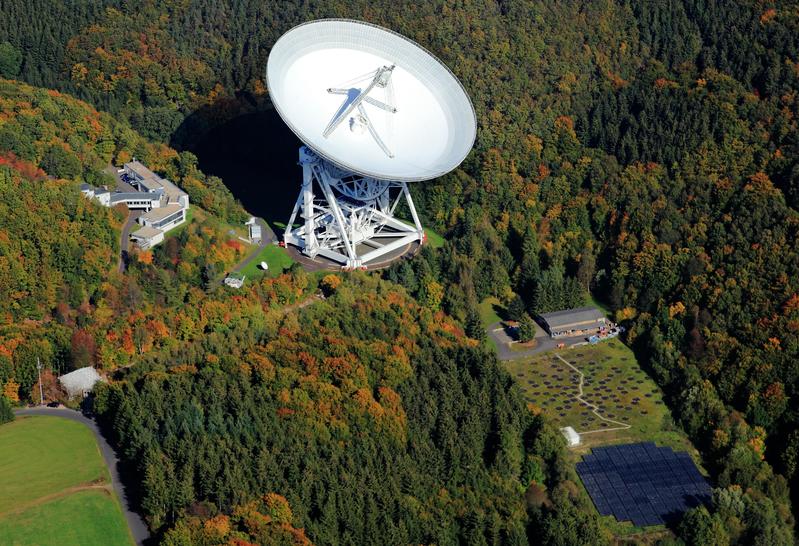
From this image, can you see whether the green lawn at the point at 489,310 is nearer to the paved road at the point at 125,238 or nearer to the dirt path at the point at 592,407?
the dirt path at the point at 592,407

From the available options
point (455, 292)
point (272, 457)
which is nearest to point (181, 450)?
point (272, 457)

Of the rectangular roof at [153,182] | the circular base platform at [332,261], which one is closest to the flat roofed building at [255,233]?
the circular base platform at [332,261]

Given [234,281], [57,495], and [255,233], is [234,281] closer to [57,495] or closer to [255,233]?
[255,233]

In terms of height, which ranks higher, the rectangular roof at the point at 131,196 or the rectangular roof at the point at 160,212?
the rectangular roof at the point at 131,196

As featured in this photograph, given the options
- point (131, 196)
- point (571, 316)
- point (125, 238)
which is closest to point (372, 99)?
point (131, 196)

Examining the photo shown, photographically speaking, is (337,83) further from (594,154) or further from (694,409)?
(694,409)

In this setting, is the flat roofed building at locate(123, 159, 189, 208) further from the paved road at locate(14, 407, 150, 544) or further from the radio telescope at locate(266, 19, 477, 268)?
the paved road at locate(14, 407, 150, 544)
